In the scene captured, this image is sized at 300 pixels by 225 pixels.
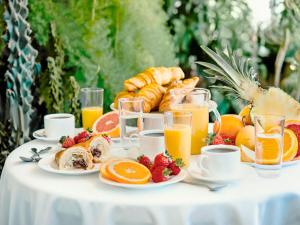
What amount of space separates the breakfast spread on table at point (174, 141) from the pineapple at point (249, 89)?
45 millimetres

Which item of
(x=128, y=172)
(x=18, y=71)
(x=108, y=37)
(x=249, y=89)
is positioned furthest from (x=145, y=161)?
(x=108, y=37)

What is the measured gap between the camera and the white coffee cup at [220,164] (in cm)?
168

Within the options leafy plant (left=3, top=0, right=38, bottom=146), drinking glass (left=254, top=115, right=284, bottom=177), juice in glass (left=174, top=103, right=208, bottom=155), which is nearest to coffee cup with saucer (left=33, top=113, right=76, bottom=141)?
juice in glass (left=174, top=103, right=208, bottom=155)

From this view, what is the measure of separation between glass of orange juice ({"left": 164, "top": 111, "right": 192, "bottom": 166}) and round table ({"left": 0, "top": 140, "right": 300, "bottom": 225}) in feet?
0.62

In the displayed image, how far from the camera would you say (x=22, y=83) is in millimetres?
3906

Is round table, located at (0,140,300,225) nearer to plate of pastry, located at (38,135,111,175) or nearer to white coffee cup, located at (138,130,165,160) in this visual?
plate of pastry, located at (38,135,111,175)

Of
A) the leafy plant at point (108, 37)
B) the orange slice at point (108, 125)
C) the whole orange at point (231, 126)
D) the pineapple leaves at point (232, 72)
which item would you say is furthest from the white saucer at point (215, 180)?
the leafy plant at point (108, 37)

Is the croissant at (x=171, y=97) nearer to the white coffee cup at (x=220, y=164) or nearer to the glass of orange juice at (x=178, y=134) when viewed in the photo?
the glass of orange juice at (x=178, y=134)

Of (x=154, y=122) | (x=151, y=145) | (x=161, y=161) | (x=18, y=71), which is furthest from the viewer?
(x=18, y=71)

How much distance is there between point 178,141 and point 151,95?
562 mm

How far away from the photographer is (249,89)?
2143mm

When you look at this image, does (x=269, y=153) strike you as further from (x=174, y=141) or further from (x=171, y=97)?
(x=171, y=97)

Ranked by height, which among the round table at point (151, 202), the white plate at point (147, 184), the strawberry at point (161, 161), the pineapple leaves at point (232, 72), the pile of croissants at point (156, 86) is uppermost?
the pineapple leaves at point (232, 72)

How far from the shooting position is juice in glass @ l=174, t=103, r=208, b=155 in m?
2.04
